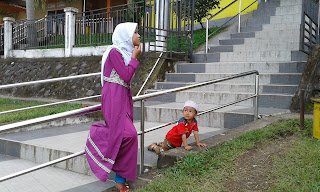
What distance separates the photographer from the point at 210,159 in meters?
2.88

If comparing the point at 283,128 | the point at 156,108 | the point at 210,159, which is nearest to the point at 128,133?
the point at 210,159

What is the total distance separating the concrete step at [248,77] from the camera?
18.9 feet

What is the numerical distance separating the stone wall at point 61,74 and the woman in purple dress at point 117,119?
4608 mm

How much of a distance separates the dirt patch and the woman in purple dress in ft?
2.89

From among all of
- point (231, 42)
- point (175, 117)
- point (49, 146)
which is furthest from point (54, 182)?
point (231, 42)

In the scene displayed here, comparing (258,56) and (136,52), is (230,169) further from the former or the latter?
(258,56)

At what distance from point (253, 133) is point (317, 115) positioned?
0.71m

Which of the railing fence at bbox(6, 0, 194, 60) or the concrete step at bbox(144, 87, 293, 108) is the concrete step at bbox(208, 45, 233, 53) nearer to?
the railing fence at bbox(6, 0, 194, 60)

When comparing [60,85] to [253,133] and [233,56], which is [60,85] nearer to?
[233,56]

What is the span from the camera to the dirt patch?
2457 mm

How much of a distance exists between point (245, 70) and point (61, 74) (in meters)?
5.88

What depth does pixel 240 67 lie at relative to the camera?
661 centimetres

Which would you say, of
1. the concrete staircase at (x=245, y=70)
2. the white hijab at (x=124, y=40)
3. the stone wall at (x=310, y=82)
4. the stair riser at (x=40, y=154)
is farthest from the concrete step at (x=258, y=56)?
the white hijab at (x=124, y=40)

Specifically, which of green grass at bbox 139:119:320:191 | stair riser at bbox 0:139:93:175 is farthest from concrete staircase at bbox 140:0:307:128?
stair riser at bbox 0:139:93:175
